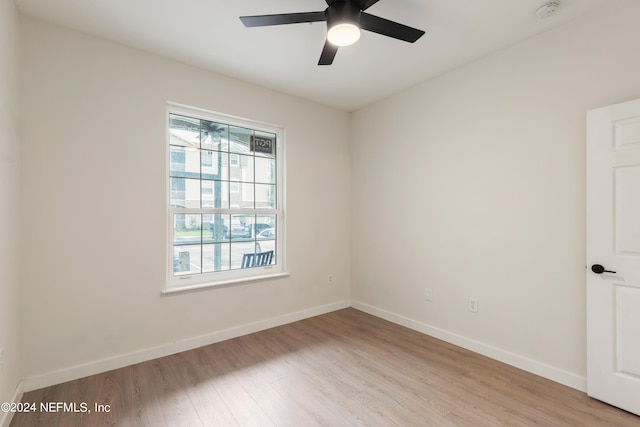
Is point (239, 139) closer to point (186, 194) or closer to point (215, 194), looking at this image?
point (215, 194)

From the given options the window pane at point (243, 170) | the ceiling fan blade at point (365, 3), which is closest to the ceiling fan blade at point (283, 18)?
the ceiling fan blade at point (365, 3)

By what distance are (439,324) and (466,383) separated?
87 centimetres

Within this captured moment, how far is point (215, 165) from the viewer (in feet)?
10.3

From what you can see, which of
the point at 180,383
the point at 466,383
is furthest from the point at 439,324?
the point at 180,383

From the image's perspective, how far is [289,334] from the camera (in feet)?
10.6

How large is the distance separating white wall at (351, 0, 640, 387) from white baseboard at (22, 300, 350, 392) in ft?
4.11

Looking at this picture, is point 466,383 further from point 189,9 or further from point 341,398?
point 189,9

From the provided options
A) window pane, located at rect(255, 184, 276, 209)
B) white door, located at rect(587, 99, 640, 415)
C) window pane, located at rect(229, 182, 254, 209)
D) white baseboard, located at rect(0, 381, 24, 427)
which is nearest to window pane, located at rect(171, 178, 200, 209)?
window pane, located at rect(229, 182, 254, 209)

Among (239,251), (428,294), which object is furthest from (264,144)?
(428,294)

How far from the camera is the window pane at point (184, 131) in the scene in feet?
9.52

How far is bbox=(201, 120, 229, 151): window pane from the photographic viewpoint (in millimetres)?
3084

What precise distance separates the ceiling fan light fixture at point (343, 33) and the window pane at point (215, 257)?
223 cm

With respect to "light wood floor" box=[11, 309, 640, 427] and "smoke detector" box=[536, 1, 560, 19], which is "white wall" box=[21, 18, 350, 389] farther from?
"smoke detector" box=[536, 1, 560, 19]

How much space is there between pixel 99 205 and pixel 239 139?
1.47 metres
